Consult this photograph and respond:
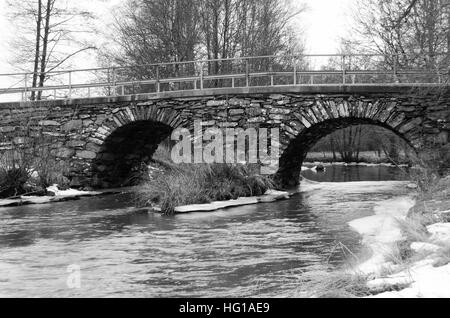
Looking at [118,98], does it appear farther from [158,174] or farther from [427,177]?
[427,177]

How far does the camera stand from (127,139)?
2225cm

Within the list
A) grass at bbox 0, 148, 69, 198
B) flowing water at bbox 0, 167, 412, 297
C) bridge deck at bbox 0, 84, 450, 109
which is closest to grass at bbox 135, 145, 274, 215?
flowing water at bbox 0, 167, 412, 297

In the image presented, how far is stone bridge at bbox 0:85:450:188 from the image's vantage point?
17.0m

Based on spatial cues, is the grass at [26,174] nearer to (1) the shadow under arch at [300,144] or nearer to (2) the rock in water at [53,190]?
(2) the rock in water at [53,190]

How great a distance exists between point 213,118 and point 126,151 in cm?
559

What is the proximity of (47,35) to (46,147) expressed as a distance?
27.7 ft

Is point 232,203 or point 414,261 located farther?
point 232,203

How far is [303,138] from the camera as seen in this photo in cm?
1981

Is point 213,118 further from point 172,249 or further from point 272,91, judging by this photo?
point 172,249

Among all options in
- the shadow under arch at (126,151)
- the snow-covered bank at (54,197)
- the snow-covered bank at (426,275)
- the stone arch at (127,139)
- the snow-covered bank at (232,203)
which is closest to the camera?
the snow-covered bank at (426,275)

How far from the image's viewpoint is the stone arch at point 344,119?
55.9ft

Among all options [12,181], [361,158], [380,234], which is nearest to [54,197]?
[12,181]

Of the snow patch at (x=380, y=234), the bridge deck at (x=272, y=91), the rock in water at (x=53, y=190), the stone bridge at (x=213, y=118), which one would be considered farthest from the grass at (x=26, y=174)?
the snow patch at (x=380, y=234)

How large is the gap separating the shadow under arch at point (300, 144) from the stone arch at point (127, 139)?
4016mm
